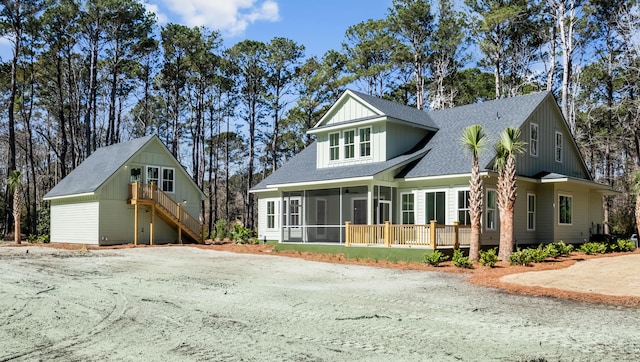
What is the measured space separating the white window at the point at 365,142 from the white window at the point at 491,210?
5.87 m

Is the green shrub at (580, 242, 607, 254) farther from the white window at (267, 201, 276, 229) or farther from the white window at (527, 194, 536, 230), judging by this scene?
the white window at (267, 201, 276, 229)

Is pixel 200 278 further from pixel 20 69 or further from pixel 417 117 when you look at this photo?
pixel 20 69

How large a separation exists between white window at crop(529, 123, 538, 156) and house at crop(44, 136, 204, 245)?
61.0 feet

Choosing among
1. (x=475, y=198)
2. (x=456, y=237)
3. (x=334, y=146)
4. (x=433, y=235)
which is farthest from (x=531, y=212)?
(x=334, y=146)

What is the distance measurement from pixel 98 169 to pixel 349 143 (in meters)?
16.0

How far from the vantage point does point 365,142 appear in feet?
79.7

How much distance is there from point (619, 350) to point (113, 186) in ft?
89.2

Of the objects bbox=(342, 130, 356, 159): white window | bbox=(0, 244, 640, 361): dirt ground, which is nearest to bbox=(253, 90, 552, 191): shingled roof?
bbox=(342, 130, 356, 159): white window

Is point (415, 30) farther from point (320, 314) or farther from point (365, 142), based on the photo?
point (320, 314)

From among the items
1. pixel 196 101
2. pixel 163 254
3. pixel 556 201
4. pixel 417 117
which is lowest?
pixel 163 254

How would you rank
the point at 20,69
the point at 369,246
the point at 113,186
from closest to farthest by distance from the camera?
the point at 369,246
the point at 113,186
the point at 20,69

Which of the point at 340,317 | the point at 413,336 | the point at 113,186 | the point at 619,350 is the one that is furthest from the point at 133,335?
the point at 113,186

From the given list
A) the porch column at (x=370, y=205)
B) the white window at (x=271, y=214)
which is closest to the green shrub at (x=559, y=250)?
the porch column at (x=370, y=205)

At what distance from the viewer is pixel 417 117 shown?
25797mm
